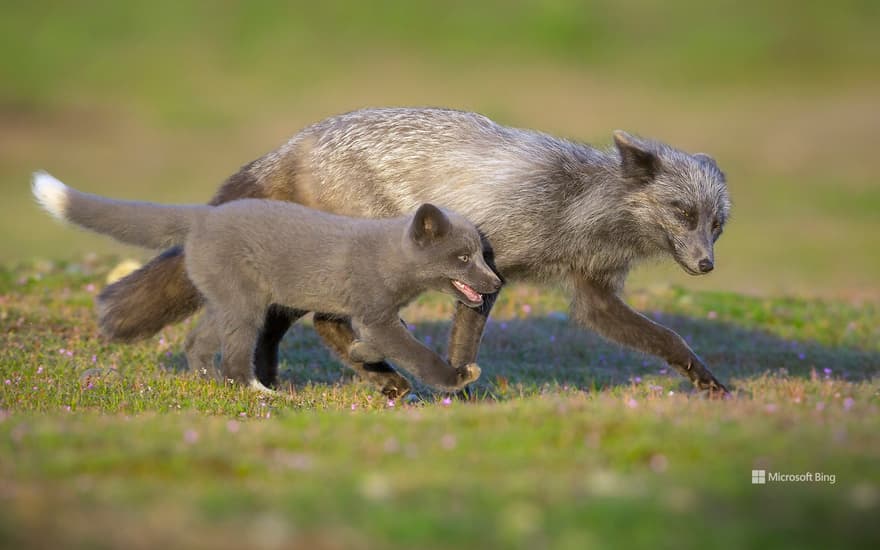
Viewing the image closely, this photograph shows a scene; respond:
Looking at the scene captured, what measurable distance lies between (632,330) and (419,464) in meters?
4.00

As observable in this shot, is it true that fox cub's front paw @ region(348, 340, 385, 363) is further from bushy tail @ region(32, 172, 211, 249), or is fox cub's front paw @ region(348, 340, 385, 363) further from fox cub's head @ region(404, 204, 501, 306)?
bushy tail @ region(32, 172, 211, 249)

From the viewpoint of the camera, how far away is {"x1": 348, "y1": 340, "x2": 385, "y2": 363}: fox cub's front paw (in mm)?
8304

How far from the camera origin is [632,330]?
9203mm

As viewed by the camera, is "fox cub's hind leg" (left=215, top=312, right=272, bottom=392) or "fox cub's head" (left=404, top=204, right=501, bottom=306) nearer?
"fox cub's head" (left=404, top=204, right=501, bottom=306)

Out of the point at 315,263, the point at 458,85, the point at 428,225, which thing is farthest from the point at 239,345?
the point at 458,85

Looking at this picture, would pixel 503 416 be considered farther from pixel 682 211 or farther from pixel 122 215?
pixel 122 215

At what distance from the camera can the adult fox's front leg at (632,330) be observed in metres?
9.10

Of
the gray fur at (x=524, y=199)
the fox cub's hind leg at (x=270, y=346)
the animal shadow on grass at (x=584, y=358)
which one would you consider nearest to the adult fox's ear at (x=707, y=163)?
the gray fur at (x=524, y=199)

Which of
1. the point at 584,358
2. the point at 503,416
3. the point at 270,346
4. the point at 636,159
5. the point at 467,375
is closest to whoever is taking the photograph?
the point at 503,416

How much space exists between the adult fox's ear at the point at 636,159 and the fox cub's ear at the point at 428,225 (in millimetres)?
1852

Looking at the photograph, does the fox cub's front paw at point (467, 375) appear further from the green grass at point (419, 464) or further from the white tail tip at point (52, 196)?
the white tail tip at point (52, 196)

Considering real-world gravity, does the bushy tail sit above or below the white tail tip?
below

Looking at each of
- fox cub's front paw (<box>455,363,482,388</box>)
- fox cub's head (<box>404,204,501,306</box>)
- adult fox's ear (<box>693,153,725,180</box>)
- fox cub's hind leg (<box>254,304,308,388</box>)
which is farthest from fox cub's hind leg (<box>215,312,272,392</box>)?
adult fox's ear (<box>693,153,725,180</box>)

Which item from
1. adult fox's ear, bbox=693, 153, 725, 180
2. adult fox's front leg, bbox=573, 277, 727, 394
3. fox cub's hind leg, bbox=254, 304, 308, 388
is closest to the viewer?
adult fox's front leg, bbox=573, 277, 727, 394
